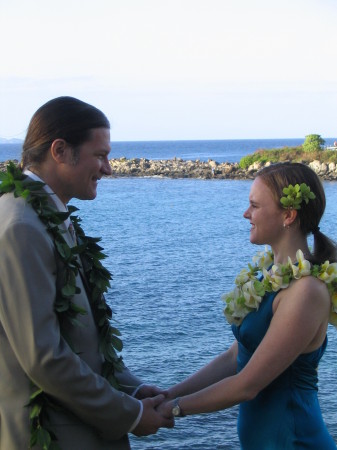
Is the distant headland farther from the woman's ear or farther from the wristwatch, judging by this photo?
the wristwatch

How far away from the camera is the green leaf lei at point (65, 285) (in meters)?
2.38

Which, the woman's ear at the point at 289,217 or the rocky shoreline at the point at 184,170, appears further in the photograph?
the rocky shoreline at the point at 184,170

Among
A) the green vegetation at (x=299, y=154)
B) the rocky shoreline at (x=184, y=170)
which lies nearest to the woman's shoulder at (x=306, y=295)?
the rocky shoreline at (x=184, y=170)

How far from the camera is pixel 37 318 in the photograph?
230cm

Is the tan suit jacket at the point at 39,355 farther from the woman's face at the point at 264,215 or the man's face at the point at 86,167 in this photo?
the woman's face at the point at 264,215

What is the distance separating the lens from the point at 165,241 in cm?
2759

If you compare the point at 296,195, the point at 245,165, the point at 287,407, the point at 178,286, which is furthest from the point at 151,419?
the point at 245,165

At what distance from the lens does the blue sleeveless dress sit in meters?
2.67

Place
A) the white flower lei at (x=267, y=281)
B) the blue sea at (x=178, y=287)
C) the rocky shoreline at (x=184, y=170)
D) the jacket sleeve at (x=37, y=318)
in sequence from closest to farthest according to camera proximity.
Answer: the jacket sleeve at (x=37, y=318) → the white flower lei at (x=267, y=281) → the blue sea at (x=178, y=287) → the rocky shoreline at (x=184, y=170)

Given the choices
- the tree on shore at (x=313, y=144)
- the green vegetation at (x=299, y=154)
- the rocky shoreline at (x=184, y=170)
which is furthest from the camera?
the tree on shore at (x=313, y=144)

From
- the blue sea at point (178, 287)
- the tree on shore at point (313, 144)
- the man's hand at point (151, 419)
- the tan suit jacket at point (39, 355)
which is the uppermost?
the tree on shore at point (313, 144)

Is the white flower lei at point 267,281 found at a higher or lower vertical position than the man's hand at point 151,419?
higher

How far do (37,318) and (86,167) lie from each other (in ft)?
2.04

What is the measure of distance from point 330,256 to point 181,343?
10.4 metres
